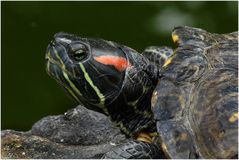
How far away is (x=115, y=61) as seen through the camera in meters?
2.79

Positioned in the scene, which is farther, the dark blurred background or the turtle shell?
the dark blurred background

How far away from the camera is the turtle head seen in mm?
2768

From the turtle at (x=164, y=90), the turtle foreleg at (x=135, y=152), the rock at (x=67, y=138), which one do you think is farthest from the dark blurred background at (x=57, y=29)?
the turtle foreleg at (x=135, y=152)

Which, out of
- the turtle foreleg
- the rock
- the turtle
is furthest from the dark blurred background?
the turtle foreleg

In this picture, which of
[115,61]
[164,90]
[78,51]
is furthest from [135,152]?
[78,51]

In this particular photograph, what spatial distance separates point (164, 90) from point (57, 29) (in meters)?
3.58

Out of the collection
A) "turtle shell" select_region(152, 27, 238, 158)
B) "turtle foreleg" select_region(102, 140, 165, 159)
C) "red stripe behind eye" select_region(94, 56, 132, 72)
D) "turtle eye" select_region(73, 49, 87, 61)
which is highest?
"turtle eye" select_region(73, 49, 87, 61)

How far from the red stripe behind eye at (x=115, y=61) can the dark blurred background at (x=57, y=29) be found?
2.29m

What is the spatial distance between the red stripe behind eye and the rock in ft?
1.76

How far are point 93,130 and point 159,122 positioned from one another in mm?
943

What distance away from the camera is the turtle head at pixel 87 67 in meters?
2.77

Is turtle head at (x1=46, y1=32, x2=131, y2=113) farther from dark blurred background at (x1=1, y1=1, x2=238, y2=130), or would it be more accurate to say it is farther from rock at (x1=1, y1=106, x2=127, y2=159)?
dark blurred background at (x1=1, y1=1, x2=238, y2=130)

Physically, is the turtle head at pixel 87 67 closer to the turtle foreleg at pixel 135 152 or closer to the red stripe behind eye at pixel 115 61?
the red stripe behind eye at pixel 115 61

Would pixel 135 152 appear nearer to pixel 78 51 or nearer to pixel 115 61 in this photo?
pixel 115 61
